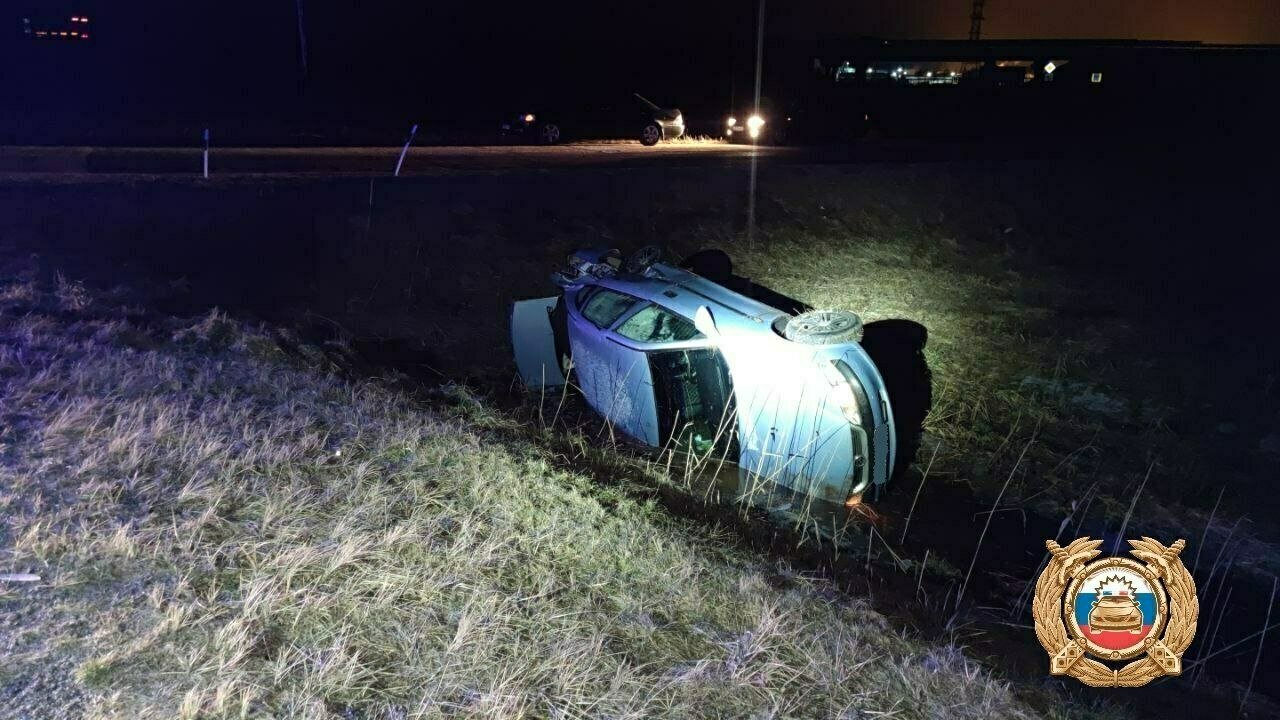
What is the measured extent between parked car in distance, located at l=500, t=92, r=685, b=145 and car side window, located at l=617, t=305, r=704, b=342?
52.4 feet

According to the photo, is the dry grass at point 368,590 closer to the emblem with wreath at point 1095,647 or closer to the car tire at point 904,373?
the emblem with wreath at point 1095,647

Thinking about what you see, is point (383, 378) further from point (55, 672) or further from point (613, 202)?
point (613, 202)

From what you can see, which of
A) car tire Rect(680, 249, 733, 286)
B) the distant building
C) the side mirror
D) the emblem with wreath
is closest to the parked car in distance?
car tire Rect(680, 249, 733, 286)

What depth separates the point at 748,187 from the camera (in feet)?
48.1

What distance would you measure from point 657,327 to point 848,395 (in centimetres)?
176

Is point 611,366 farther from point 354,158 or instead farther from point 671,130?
point 671,130

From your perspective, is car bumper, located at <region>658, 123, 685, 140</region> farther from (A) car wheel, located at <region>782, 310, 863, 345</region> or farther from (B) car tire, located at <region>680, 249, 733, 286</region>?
(A) car wheel, located at <region>782, 310, 863, 345</region>

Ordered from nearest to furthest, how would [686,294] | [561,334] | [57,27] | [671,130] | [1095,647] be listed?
[1095,647] < [686,294] < [561,334] < [671,130] < [57,27]

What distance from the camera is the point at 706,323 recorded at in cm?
634

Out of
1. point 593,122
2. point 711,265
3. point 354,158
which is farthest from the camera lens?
point 593,122

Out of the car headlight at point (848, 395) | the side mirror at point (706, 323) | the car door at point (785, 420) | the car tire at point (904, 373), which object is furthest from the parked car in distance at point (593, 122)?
the car headlight at point (848, 395)

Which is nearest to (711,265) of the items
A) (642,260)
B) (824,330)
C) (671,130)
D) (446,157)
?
(642,260)

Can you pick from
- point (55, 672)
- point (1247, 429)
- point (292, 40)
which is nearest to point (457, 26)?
point (292, 40)

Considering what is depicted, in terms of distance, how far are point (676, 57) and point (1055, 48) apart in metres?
16.5
